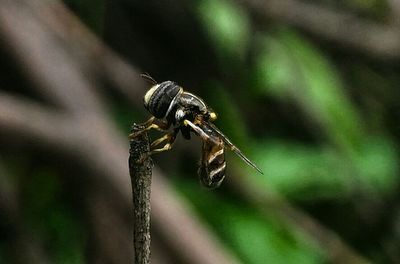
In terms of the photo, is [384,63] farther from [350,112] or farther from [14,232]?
[14,232]

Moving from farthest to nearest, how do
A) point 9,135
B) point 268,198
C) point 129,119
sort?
point 129,119
point 268,198
point 9,135

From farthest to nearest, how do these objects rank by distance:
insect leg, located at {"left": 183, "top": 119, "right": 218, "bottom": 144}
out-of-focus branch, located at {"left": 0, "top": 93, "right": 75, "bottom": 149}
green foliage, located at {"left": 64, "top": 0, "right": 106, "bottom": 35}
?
green foliage, located at {"left": 64, "top": 0, "right": 106, "bottom": 35} < out-of-focus branch, located at {"left": 0, "top": 93, "right": 75, "bottom": 149} < insect leg, located at {"left": 183, "top": 119, "right": 218, "bottom": 144}

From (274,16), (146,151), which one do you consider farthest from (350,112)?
(146,151)

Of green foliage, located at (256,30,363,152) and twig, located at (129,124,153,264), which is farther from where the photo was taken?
green foliage, located at (256,30,363,152)

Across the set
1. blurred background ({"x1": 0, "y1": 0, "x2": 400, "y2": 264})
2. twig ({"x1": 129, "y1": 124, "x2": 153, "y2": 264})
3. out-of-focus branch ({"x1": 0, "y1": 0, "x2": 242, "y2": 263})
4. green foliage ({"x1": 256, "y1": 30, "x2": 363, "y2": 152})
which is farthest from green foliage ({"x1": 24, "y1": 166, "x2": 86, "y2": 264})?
twig ({"x1": 129, "y1": 124, "x2": 153, "y2": 264})

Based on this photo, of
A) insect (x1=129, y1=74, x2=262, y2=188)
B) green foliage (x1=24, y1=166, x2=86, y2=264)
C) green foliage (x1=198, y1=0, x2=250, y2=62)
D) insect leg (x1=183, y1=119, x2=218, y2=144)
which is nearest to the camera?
insect (x1=129, y1=74, x2=262, y2=188)

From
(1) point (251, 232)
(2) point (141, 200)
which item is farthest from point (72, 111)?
(2) point (141, 200)

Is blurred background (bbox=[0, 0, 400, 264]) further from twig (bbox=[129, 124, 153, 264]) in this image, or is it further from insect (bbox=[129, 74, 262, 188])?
twig (bbox=[129, 124, 153, 264])

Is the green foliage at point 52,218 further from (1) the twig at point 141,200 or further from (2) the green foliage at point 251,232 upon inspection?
(1) the twig at point 141,200
